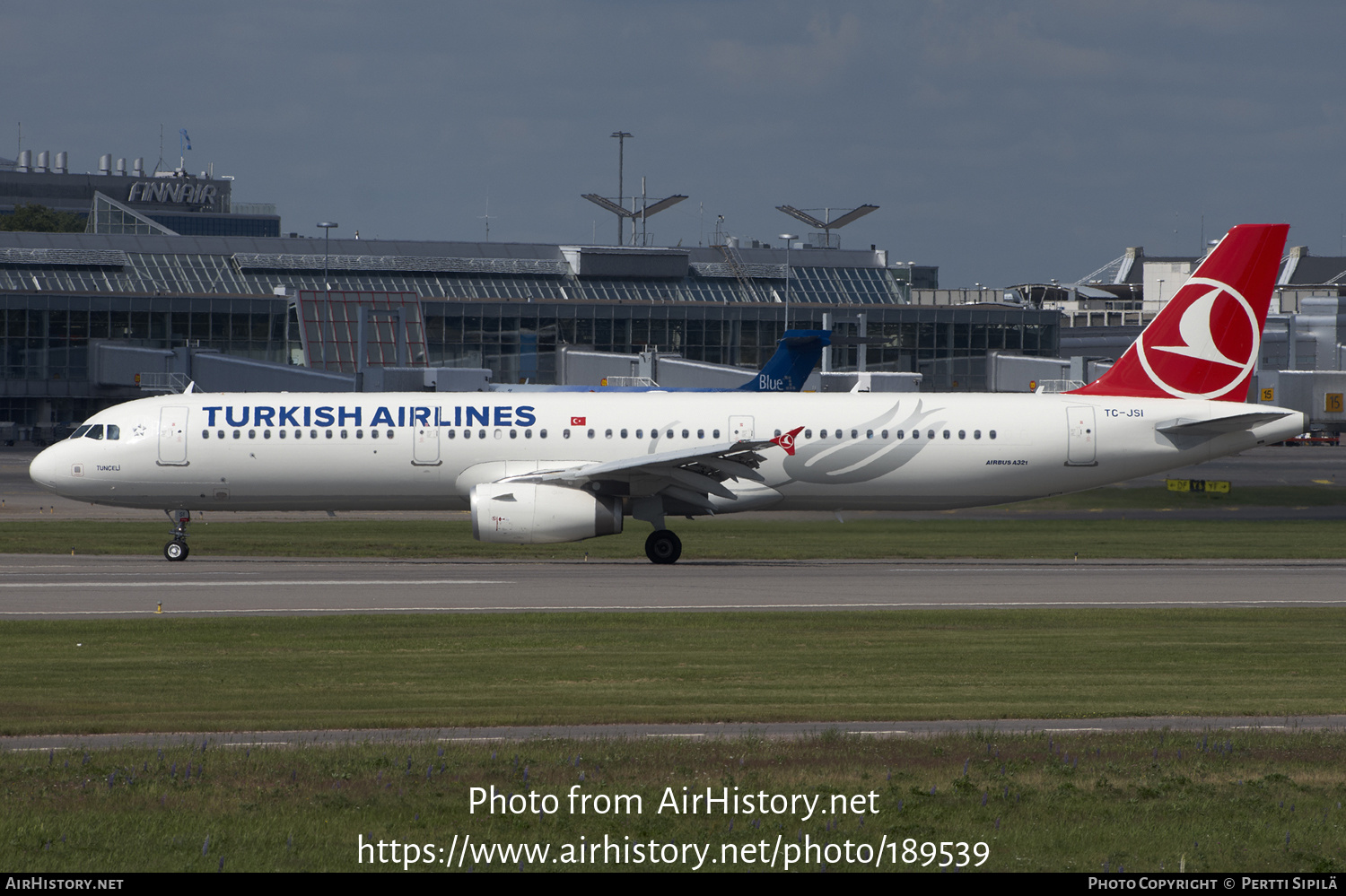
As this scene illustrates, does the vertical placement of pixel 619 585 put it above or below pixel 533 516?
below

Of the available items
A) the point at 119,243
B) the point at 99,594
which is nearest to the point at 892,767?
the point at 99,594

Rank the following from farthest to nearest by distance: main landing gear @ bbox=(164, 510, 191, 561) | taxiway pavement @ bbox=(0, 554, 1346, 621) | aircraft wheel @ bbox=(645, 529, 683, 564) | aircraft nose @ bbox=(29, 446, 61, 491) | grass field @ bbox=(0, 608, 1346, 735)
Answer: aircraft nose @ bbox=(29, 446, 61, 491)
aircraft wheel @ bbox=(645, 529, 683, 564)
main landing gear @ bbox=(164, 510, 191, 561)
taxiway pavement @ bbox=(0, 554, 1346, 621)
grass field @ bbox=(0, 608, 1346, 735)

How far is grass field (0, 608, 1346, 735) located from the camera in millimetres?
15852

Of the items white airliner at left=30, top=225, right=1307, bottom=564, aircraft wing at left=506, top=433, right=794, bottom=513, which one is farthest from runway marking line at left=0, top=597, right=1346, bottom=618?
white airliner at left=30, top=225, right=1307, bottom=564

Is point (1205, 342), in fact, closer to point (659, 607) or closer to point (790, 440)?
point (790, 440)

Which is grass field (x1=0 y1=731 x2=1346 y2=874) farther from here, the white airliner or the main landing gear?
the main landing gear

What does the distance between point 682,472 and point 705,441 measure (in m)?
1.66

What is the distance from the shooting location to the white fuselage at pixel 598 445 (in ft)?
111

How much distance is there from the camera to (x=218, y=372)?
80.4 meters

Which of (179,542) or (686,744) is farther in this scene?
(179,542)

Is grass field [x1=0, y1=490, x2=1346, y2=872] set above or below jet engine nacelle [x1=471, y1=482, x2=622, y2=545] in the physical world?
below

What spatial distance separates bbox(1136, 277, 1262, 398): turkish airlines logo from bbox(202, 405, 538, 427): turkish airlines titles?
1598 cm

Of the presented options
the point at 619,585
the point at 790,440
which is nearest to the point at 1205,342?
the point at 790,440

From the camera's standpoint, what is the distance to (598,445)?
34.3 metres
